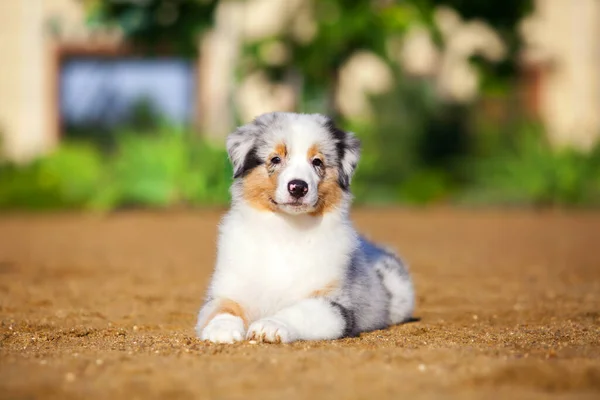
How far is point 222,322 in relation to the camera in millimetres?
5391

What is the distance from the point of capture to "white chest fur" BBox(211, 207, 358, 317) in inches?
225

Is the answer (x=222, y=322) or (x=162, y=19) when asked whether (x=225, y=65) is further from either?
(x=222, y=322)

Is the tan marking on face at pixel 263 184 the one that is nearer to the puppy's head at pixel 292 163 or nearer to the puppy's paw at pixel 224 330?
the puppy's head at pixel 292 163

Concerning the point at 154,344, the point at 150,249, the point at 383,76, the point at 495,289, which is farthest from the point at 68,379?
the point at 383,76

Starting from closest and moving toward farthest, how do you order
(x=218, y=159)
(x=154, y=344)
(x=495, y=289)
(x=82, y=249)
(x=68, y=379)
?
(x=68, y=379)
(x=154, y=344)
(x=495, y=289)
(x=82, y=249)
(x=218, y=159)

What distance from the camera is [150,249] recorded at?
40.6 feet

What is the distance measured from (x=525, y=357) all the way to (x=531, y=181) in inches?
569

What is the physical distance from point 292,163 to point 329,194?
0.34 metres

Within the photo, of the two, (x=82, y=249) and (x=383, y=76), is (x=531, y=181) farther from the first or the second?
(x=82, y=249)

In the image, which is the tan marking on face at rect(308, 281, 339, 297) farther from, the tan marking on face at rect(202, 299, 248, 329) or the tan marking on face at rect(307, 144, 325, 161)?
the tan marking on face at rect(307, 144, 325, 161)

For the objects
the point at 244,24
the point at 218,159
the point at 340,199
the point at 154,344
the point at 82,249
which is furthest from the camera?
the point at 244,24

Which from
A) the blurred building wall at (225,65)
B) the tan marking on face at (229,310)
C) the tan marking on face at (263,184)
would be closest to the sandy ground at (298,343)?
the tan marking on face at (229,310)

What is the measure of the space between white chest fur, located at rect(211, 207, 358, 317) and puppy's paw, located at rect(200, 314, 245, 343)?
0.30 m

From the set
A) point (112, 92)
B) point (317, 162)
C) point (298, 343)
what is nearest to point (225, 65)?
point (112, 92)
